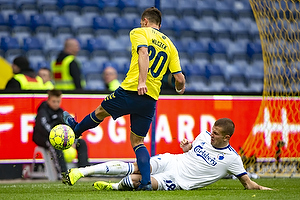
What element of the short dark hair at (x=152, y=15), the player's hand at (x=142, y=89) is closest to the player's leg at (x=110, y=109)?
the player's hand at (x=142, y=89)

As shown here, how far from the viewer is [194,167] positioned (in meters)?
5.09

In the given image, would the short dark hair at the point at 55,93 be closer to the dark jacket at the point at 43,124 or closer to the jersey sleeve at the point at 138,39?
the dark jacket at the point at 43,124

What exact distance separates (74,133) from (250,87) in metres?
6.96

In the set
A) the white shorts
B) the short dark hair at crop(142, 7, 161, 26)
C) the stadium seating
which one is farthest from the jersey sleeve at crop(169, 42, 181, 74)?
the stadium seating

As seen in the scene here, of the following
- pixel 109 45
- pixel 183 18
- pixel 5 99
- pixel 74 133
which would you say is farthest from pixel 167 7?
pixel 74 133

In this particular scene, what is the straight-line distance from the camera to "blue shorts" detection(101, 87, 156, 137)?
193 inches

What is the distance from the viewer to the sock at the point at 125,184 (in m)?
4.98

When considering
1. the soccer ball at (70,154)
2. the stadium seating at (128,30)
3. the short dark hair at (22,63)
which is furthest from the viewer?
the stadium seating at (128,30)

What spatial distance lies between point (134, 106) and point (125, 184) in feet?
2.48

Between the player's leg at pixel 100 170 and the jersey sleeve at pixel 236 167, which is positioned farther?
the jersey sleeve at pixel 236 167

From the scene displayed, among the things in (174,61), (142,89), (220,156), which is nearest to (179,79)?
(174,61)

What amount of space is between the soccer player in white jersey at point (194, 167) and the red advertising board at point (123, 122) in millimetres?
2301

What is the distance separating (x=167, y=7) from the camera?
12.0 metres

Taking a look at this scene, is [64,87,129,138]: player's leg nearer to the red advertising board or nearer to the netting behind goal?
the red advertising board
